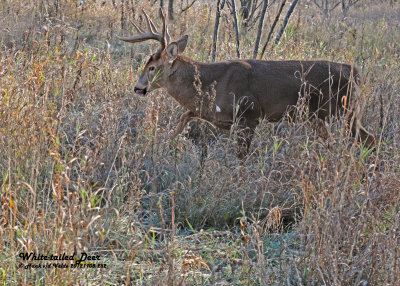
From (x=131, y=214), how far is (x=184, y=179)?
988 mm

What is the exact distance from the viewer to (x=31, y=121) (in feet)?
14.4

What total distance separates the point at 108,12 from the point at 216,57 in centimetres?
446

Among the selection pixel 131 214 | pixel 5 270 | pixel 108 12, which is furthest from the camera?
pixel 108 12

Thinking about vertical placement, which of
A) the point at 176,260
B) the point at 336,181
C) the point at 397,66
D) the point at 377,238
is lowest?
the point at 176,260

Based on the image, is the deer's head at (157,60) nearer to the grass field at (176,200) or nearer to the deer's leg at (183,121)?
the grass field at (176,200)

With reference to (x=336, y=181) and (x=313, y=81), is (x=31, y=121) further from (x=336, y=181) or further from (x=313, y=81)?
(x=313, y=81)

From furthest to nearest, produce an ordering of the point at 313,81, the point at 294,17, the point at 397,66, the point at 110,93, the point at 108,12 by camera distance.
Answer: the point at 294,17, the point at 108,12, the point at 397,66, the point at 110,93, the point at 313,81

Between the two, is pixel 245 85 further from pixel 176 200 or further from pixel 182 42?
pixel 176 200

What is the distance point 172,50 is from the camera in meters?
6.03

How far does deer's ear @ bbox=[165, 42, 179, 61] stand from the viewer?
235 inches

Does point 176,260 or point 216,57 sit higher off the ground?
point 216,57

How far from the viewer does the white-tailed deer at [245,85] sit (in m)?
5.90

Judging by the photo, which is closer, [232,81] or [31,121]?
[31,121]

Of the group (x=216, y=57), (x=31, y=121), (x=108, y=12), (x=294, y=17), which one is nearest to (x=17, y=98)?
(x=31, y=121)
